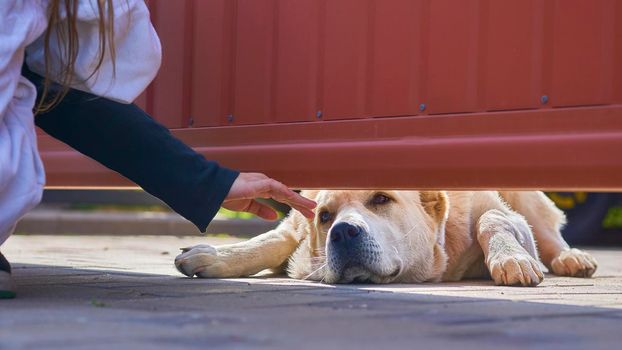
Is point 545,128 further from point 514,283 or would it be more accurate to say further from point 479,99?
point 514,283

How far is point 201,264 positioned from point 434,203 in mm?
1048

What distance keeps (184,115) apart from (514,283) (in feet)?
4.54

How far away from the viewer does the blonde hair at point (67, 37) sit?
2.74 metres

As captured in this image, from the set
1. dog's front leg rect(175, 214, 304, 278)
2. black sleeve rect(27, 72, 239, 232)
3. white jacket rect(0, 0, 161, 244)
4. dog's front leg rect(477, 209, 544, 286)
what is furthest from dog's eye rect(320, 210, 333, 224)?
white jacket rect(0, 0, 161, 244)

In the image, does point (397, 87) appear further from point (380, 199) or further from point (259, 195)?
point (380, 199)

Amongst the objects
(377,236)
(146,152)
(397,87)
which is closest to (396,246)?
(377,236)

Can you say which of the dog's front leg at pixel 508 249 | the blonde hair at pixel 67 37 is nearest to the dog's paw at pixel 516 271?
the dog's front leg at pixel 508 249

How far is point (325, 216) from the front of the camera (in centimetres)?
436

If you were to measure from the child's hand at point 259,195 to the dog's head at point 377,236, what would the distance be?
57 cm

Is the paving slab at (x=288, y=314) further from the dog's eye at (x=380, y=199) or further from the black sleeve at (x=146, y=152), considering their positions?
the dog's eye at (x=380, y=199)

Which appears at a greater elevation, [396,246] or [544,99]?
[544,99]

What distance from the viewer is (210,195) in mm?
3002

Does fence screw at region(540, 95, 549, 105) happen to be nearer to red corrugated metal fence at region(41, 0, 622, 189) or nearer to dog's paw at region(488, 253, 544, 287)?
red corrugated metal fence at region(41, 0, 622, 189)

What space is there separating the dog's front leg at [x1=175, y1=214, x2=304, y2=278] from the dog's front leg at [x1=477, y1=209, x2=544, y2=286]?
0.83m
